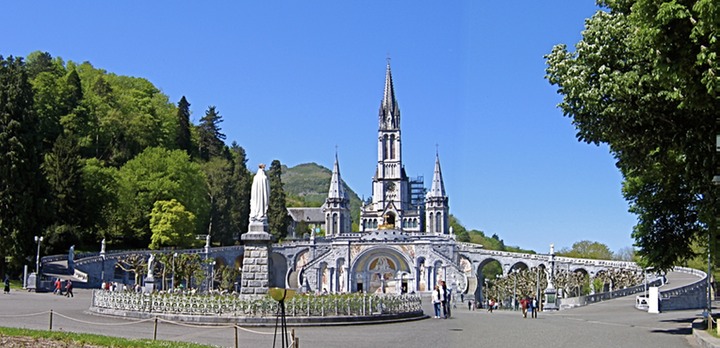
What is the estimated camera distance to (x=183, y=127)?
7856cm

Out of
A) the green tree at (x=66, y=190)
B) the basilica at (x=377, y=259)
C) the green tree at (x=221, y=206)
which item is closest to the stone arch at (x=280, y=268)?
the basilica at (x=377, y=259)

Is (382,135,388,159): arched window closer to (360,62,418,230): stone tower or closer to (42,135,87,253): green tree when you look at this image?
(360,62,418,230): stone tower

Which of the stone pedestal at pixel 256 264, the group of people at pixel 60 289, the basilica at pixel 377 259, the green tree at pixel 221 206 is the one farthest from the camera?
the basilica at pixel 377 259

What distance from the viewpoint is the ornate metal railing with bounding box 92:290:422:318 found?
67.1 feet

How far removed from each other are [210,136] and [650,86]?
76619 millimetres

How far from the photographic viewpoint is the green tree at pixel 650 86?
1235 cm

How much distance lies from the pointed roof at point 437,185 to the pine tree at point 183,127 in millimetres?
33347

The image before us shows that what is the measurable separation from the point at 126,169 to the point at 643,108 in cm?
5178

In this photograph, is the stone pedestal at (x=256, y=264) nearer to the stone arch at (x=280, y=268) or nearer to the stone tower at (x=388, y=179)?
the stone arch at (x=280, y=268)

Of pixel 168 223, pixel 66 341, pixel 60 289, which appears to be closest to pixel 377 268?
pixel 168 223

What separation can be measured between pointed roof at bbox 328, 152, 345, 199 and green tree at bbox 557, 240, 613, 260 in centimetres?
3034

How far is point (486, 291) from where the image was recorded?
7644 centimetres

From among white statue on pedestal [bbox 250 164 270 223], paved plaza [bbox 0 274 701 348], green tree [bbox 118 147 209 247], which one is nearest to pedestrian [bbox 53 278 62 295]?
paved plaza [bbox 0 274 701 348]

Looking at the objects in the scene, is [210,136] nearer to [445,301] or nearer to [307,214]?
[307,214]
